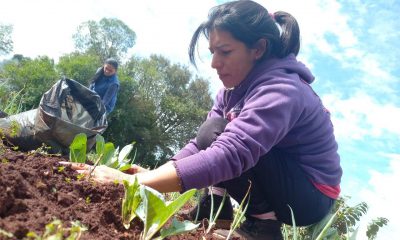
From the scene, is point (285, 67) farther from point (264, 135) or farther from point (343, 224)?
point (343, 224)

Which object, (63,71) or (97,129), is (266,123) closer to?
(97,129)

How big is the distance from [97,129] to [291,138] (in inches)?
66.8

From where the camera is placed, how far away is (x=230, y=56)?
1728mm

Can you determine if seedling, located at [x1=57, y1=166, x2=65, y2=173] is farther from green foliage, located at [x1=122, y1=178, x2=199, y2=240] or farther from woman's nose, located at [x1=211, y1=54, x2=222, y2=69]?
woman's nose, located at [x1=211, y1=54, x2=222, y2=69]

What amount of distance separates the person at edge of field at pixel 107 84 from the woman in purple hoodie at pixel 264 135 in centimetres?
427

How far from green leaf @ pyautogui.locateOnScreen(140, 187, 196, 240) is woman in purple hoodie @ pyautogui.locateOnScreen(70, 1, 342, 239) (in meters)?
0.23

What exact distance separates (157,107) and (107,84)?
16.4 m

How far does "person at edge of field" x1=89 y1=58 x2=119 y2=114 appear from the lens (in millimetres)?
5945

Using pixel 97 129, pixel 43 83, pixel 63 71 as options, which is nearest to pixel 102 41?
pixel 63 71

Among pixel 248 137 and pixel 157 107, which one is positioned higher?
pixel 248 137

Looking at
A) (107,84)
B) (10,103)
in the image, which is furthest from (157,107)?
(10,103)

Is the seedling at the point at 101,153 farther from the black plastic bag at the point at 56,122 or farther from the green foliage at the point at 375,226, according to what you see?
the green foliage at the point at 375,226

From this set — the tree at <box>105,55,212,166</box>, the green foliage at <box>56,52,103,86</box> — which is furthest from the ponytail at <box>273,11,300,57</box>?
the green foliage at <box>56,52,103,86</box>

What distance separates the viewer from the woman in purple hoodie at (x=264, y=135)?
1356 mm
